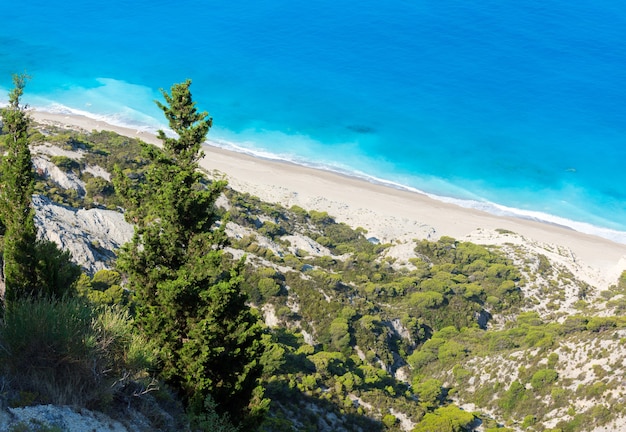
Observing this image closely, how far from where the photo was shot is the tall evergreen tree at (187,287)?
15180 mm

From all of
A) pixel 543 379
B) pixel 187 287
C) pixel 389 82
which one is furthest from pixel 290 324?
pixel 389 82

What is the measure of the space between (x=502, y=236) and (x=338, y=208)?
1686cm

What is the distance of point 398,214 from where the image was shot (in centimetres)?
6150

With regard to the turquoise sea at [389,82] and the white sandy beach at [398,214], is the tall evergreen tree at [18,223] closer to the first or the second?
the white sandy beach at [398,214]

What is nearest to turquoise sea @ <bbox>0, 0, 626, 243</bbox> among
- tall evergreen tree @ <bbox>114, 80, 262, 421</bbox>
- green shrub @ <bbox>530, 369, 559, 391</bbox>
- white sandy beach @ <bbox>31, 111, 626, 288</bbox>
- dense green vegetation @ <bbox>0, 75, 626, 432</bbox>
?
white sandy beach @ <bbox>31, 111, 626, 288</bbox>

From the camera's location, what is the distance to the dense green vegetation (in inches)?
555

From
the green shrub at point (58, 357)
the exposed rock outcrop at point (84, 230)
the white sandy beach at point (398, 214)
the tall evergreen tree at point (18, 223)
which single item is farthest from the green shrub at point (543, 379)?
the tall evergreen tree at point (18, 223)

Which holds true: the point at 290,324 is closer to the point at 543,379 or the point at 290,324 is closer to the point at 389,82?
the point at 543,379

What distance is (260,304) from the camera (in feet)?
110

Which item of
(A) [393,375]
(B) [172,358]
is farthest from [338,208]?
(B) [172,358]

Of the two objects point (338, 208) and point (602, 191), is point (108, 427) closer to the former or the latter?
point (338, 208)

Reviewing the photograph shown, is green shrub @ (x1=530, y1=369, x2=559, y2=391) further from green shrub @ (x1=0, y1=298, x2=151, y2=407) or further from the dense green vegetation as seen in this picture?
green shrub @ (x1=0, y1=298, x2=151, y2=407)

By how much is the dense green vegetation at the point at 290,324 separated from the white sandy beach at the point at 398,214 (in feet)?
12.7

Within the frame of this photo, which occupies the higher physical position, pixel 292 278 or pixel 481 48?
pixel 481 48
